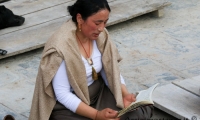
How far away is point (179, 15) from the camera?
6.95 metres

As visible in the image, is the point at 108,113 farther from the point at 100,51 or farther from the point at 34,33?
the point at 34,33

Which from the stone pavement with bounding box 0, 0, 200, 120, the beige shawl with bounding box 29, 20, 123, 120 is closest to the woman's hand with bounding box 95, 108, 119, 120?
the beige shawl with bounding box 29, 20, 123, 120

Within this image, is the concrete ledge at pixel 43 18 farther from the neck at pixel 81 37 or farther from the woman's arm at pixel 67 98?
the woman's arm at pixel 67 98

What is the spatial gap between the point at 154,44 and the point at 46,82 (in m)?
2.64

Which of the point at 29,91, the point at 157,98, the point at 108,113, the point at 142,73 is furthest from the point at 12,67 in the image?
the point at 108,113

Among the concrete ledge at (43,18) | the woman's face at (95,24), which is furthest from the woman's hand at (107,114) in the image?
the concrete ledge at (43,18)

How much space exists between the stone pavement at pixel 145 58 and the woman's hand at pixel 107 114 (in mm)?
910

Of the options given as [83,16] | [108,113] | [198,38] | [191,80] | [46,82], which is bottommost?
[198,38]

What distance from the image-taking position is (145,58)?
5879mm

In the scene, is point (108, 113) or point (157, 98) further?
point (157, 98)

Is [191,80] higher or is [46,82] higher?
[46,82]

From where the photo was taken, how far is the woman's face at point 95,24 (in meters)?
3.78

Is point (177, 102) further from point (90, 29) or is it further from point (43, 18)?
point (43, 18)

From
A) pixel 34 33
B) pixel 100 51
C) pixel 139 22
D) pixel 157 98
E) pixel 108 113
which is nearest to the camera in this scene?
pixel 108 113
